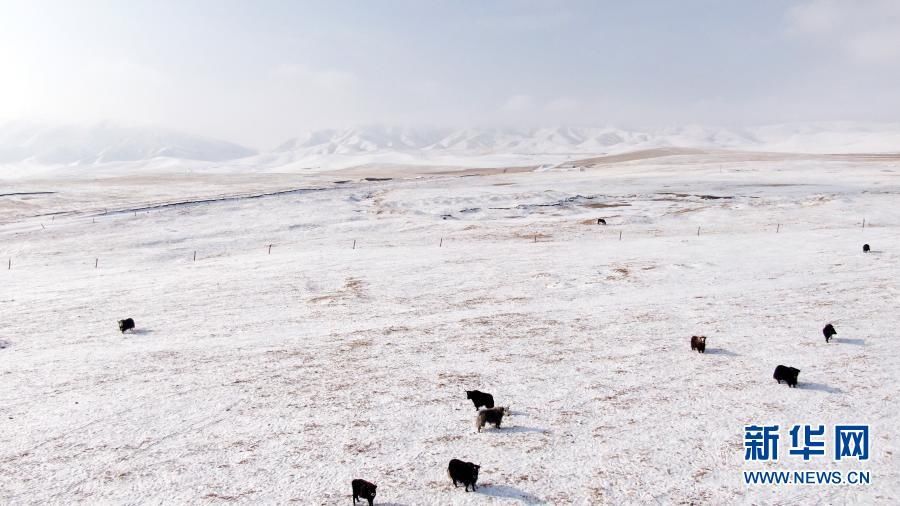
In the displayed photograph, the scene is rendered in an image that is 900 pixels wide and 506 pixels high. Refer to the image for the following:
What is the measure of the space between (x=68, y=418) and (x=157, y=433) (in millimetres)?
2983

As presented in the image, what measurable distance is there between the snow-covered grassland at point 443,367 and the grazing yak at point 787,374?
36cm

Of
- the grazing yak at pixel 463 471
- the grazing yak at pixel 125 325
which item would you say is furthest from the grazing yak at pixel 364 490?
the grazing yak at pixel 125 325

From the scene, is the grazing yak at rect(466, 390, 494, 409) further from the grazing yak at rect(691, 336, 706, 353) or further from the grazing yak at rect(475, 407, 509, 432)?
the grazing yak at rect(691, 336, 706, 353)

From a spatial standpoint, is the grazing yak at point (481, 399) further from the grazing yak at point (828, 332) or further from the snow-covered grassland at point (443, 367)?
the grazing yak at point (828, 332)

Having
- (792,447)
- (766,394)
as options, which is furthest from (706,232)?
(792,447)

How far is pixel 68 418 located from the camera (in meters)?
15.6

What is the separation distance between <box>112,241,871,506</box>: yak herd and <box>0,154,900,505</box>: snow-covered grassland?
350mm

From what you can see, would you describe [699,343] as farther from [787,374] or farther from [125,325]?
[125,325]

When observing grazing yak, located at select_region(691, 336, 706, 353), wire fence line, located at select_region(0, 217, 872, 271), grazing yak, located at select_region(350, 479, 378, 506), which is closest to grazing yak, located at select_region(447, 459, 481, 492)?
grazing yak, located at select_region(350, 479, 378, 506)

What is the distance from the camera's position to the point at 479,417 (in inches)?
566

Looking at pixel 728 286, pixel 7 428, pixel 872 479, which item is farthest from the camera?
pixel 728 286

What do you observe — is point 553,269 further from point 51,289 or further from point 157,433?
point 51,289

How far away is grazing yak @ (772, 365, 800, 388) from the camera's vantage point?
53.1 feet

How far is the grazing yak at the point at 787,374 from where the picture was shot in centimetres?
1617
